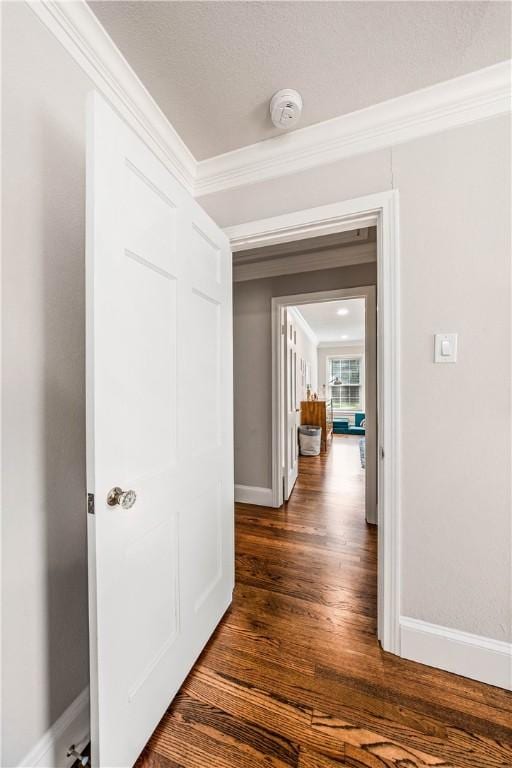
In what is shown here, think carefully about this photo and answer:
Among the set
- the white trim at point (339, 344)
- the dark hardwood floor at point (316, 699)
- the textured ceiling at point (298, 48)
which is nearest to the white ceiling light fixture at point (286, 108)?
the textured ceiling at point (298, 48)

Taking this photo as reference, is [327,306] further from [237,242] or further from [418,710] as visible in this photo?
[418,710]

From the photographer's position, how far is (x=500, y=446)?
1.24m

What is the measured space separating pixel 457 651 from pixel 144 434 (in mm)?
1597

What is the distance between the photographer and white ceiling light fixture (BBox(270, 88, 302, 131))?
128 cm

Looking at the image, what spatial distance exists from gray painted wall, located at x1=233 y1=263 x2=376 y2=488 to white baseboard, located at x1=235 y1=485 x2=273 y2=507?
45mm

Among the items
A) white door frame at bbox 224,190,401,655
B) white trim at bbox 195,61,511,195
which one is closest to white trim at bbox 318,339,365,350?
white trim at bbox 195,61,511,195

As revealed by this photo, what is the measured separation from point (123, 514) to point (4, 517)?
0.29m

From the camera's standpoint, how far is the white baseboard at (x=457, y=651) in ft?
4.02

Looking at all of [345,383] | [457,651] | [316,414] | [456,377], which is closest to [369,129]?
[456,377]

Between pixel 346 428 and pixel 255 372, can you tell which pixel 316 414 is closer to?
pixel 346 428

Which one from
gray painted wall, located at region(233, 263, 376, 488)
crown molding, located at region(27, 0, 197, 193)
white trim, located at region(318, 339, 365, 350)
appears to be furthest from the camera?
white trim, located at region(318, 339, 365, 350)

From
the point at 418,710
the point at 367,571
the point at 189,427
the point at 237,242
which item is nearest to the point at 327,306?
the point at 237,242

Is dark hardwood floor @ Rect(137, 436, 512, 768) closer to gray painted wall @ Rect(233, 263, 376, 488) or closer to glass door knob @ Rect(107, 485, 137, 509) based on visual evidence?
glass door knob @ Rect(107, 485, 137, 509)

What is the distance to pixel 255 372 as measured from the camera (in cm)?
310
